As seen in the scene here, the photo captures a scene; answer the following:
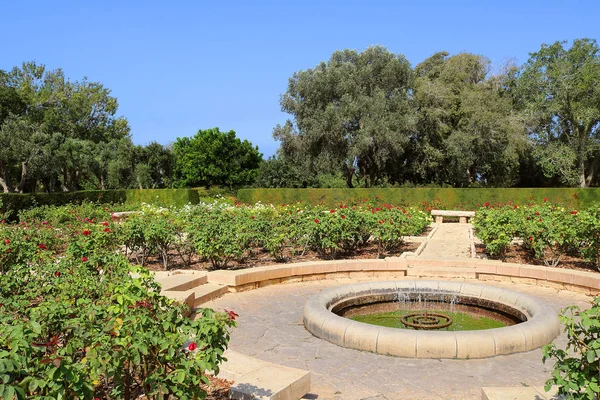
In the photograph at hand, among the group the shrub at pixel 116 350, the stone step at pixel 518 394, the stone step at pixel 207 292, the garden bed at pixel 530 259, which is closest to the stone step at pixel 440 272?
the garden bed at pixel 530 259

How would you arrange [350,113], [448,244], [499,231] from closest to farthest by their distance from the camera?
[499,231]
[448,244]
[350,113]

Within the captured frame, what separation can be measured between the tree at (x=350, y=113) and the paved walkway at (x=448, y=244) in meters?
11.9

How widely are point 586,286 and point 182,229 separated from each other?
7.45 m

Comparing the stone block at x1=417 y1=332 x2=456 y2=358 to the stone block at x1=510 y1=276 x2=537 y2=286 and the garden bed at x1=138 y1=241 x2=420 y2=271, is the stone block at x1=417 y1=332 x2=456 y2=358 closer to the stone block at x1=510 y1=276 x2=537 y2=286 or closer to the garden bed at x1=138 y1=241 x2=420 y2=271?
the stone block at x1=510 y1=276 x2=537 y2=286

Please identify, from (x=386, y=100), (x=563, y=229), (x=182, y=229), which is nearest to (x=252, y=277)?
(x=182, y=229)

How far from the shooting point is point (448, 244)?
12.7 metres

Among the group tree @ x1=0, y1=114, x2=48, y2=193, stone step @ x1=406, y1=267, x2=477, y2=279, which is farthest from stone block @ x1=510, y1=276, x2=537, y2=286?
tree @ x1=0, y1=114, x2=48, y2=193

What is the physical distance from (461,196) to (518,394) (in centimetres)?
2101

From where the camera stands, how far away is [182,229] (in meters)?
9.95

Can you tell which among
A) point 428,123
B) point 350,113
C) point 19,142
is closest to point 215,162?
point 19,142

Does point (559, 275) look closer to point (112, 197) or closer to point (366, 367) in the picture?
point (366, 367)

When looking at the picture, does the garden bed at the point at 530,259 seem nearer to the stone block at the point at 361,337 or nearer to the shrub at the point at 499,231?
the shrub at the point at 499,231

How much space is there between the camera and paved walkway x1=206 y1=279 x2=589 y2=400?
13.5ft

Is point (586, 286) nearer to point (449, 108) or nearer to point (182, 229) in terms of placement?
point (182, 229)
